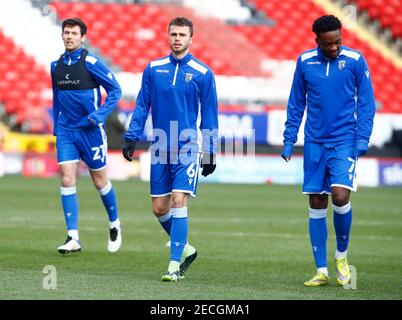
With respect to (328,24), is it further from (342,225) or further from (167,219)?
(167,219)

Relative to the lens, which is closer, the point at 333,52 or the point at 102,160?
the point at 333,52

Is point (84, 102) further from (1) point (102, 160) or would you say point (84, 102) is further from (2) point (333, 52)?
(2) point (333, 52)

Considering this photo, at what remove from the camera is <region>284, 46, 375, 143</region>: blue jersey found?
870cm

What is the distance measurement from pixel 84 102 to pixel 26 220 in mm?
3762

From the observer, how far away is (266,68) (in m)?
29.2

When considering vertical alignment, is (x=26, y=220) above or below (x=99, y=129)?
below

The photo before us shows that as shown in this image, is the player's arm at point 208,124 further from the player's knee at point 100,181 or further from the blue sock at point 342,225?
the player's knee at point 100,181

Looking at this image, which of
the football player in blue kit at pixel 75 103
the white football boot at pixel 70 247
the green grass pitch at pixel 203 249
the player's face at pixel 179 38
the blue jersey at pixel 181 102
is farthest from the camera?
the football player in blue kit at pixel 75 103

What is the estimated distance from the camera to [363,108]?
8.68 m

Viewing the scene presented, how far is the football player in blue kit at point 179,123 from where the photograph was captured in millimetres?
8875

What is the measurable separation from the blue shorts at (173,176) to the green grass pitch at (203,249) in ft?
2.60

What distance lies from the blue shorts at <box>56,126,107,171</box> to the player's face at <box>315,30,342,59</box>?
3.48m

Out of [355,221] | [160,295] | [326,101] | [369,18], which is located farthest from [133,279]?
[369,18]

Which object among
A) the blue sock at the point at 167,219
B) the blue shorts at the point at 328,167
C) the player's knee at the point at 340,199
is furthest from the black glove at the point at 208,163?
the player's knee at the point at 340,199
